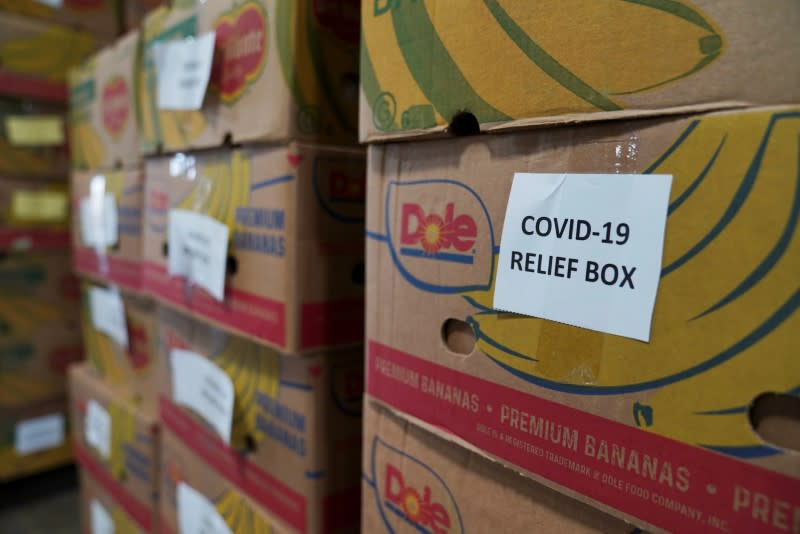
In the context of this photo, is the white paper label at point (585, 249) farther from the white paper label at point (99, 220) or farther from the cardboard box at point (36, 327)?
the cardboard box at point (36, 327)

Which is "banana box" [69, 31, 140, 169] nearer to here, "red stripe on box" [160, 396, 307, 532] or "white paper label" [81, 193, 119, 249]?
"white paper label" [81, 193, 119, 249]

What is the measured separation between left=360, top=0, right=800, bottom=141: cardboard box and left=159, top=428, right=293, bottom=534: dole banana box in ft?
1.73

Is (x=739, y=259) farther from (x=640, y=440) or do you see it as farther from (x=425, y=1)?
(x=425, y=1)

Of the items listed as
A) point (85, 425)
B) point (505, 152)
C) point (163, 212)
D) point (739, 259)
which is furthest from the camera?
point (85, 425)

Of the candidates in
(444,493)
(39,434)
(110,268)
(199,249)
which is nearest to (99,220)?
(110,268)

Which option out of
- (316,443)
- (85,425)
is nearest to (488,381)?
(316,443)

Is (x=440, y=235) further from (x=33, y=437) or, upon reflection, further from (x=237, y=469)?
(x=33, y=437)

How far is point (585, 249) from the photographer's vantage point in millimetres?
338

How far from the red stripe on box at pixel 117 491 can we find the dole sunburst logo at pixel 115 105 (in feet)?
2.44

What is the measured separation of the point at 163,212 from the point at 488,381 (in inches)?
26.6

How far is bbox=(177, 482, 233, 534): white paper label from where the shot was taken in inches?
30.3

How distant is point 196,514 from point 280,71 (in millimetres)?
683

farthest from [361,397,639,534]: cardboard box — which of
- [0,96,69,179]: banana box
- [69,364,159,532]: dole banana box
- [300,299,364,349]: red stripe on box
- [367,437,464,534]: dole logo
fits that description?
[0,96,69,179]: banana box

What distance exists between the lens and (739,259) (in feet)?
0.92
